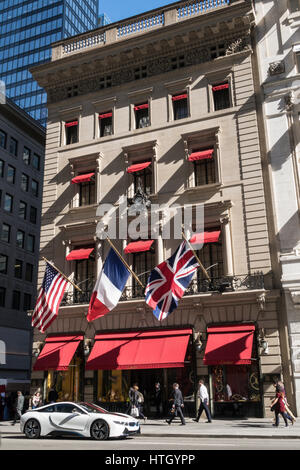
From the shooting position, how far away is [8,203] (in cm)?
5006

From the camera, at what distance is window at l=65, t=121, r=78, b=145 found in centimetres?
3136

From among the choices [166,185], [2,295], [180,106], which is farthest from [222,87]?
[2,295]

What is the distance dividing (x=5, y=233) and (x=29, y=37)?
65683mm

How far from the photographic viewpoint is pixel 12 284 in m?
48.5

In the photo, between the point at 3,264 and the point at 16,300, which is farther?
the point at 16,300

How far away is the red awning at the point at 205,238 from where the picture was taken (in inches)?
971

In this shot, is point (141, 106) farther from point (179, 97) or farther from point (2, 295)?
point (2, 295)

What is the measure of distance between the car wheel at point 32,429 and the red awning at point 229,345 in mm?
8762

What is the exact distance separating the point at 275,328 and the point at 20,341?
32.0 metres

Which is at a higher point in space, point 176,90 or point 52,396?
point 176,90

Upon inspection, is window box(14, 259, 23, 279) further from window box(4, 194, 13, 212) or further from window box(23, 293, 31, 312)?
window box(4, 194, 13, 212)

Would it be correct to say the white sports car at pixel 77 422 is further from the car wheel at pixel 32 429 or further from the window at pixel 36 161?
the window at pixel 36 161
